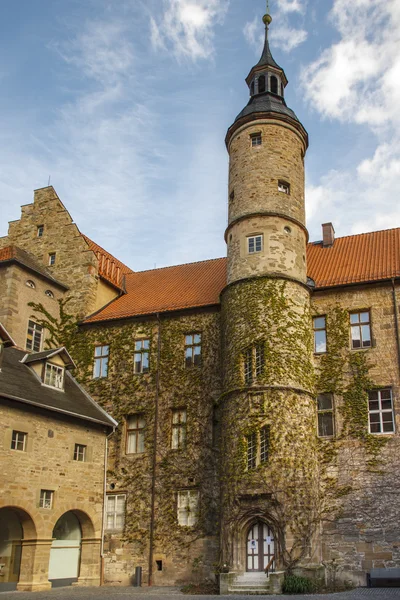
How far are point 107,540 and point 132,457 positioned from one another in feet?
9.75

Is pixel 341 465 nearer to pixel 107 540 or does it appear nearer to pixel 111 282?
pixel 107 540

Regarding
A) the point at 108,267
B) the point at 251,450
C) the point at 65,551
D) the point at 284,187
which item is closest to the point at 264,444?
the point at 251,450

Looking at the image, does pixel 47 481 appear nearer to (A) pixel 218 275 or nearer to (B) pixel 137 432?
(B) pixel 137 432

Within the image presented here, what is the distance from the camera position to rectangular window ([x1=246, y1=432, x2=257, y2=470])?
70.0 feet

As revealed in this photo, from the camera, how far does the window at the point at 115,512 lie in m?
24.5

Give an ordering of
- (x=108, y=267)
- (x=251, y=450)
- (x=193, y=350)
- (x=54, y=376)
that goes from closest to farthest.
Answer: (x=251, y=450), (x=54, y=376), (x=193, y=350), (x=108, y=267)

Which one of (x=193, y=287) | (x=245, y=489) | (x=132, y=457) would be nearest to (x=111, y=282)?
(x=193, y=287)

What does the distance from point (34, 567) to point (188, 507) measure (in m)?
5.45

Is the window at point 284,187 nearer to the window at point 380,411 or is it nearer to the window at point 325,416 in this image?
the window at point 325,416

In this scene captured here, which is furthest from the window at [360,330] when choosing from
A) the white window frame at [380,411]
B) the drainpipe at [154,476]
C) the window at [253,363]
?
the drainpipe at [154,476]

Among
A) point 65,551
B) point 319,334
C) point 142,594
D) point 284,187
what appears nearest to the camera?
point 142,594

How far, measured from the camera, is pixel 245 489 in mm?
21031

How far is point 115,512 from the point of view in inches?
970

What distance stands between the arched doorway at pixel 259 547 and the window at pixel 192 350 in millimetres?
6618
